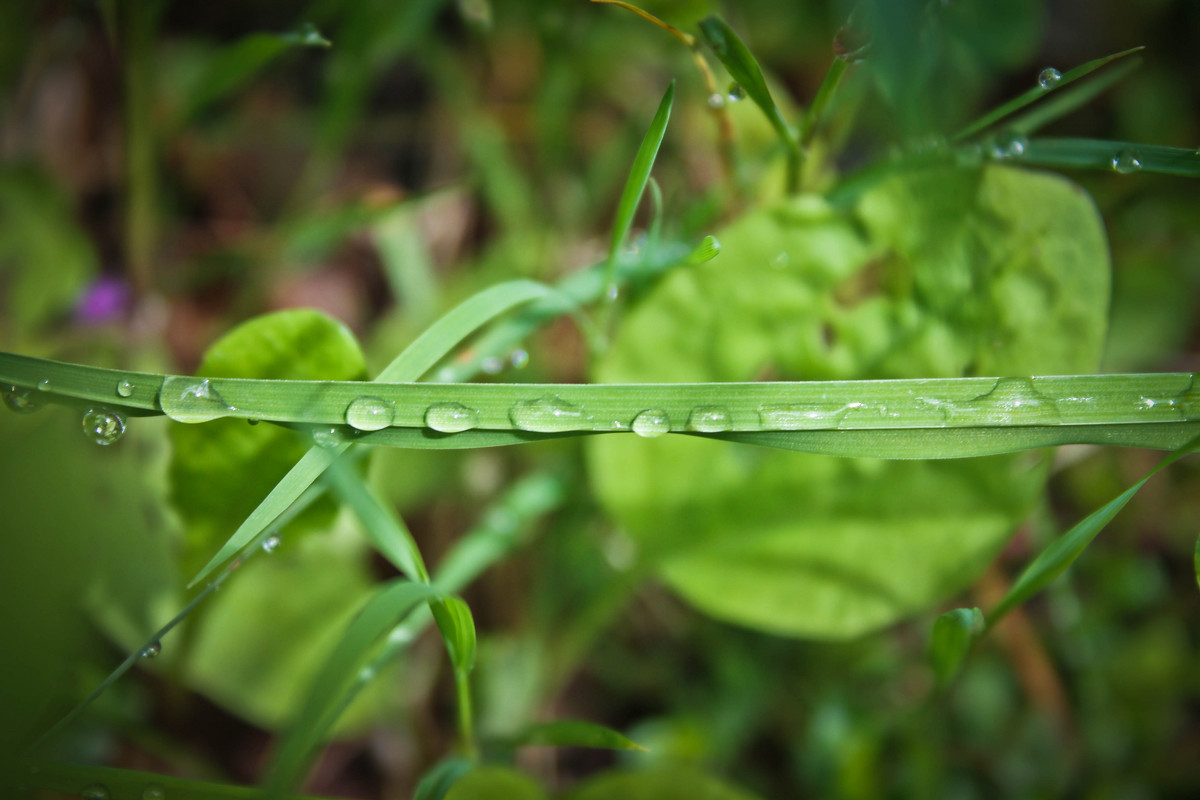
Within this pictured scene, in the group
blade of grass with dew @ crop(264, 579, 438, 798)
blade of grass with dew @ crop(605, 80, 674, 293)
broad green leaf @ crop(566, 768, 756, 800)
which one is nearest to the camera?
blade of grass with dew @ crop(264, 579, 438, 798)

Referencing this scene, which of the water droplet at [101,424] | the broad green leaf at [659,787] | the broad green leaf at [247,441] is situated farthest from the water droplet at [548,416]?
the broad green leaf at [659,787]

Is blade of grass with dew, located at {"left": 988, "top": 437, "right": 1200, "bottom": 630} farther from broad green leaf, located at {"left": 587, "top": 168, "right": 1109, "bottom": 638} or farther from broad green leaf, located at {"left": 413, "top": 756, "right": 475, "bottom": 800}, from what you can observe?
broad green leaf, located at {"left": 413, "top": 756, "right": 475, "bottom": 800}

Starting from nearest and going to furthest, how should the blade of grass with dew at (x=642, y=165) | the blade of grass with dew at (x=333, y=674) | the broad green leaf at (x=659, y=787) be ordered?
the blade of grass with dew at (x=333, y=674), the blade of grass with dew at (x=642, y=165), the broad green leaf at (x=659, y=787)

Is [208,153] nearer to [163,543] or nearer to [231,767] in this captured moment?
[163,543]

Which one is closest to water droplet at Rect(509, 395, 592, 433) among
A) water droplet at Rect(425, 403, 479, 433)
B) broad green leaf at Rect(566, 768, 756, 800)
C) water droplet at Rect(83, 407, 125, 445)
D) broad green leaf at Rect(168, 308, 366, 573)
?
water droplet at Rect(425, 403, 479, 433)

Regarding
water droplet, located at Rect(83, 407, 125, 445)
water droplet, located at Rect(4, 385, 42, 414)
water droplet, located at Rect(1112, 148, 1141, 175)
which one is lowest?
water droplet, located at Rect(83, 407, 125, 445)

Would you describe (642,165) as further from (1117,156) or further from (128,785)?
(128,785)

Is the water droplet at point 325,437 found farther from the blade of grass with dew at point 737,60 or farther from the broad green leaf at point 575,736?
the blade of grass with dew at point 737,60
